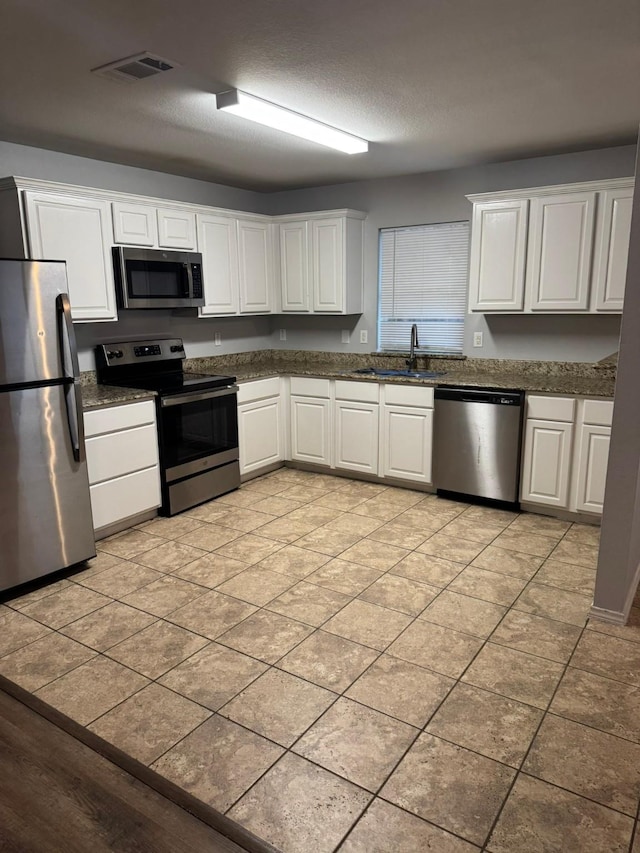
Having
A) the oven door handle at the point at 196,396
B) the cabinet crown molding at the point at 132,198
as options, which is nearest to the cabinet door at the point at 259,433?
the oven door handle at the point at 196,396

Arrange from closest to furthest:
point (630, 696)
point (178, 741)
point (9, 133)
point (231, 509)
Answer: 1. point (178, 741)
2. point (630, 696)
3. point (9, 133)
4. point (231, 509)

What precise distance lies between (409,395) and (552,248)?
4.71ft

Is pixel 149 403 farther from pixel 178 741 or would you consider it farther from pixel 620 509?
pixel 620 509

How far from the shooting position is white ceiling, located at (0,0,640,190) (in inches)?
82.2

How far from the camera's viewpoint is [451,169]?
4.73 m

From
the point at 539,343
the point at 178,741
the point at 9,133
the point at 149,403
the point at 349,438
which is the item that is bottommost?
the point at 178,741

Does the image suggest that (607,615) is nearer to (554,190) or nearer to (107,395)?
(554,190)

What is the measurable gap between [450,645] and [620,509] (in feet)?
3.26

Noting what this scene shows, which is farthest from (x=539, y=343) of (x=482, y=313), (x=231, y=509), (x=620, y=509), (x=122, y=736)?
(x=122, y=736)

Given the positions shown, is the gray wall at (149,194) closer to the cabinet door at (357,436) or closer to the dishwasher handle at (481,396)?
the cabinet door at (357,436)

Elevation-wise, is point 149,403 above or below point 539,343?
below

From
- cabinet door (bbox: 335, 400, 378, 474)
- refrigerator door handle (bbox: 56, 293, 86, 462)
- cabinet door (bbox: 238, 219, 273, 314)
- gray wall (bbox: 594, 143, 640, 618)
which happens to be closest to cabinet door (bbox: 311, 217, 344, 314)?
cabinet door (bbox: 238, 219, 273, 314)

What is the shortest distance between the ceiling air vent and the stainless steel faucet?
9.60 feet

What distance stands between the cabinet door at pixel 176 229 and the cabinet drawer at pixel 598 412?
3112mm
